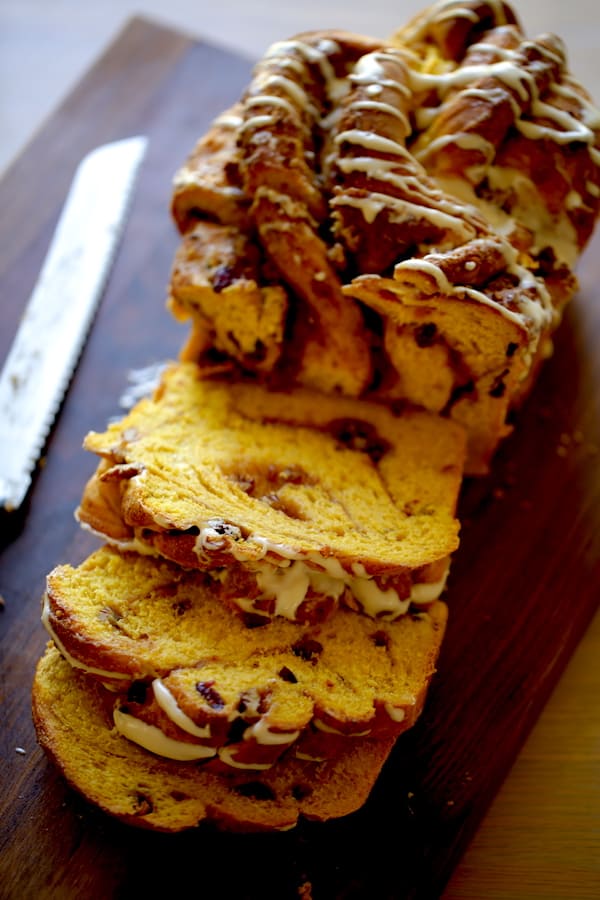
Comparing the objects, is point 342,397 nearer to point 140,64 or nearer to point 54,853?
point 54,853

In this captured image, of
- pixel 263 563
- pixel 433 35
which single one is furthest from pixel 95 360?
pixel 433 35

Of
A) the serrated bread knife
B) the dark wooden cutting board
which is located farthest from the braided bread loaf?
the serrated bread knife

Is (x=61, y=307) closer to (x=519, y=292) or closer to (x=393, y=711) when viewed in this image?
(x=519, y=292)

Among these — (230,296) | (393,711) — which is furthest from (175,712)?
(230,296)

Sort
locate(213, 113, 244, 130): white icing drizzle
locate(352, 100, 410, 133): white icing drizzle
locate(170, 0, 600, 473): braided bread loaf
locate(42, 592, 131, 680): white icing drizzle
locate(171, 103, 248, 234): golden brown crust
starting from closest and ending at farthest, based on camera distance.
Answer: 1. locate(42, 592, 131, 680): white icing drizzle
2. locate(170, 0, 600, 473): braided bread loaf
3. locate(352, 100, 410, 133): white icing drizzle
4. locate(171, 103, 248, 234): golden brown crust
5. locate(213, 113, 244, 130): white icing drizzle

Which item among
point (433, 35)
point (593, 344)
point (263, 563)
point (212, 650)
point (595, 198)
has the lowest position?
point (212, 650)

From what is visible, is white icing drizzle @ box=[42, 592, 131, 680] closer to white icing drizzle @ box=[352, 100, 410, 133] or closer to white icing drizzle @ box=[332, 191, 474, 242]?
white icing drizzle @ box=[332, 191, 474, 242]
